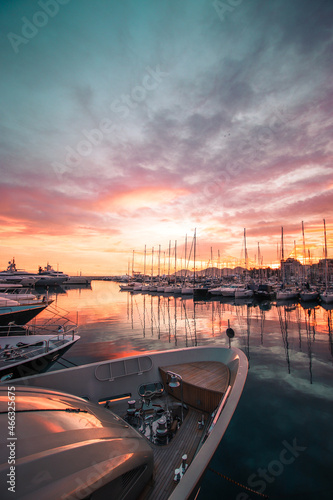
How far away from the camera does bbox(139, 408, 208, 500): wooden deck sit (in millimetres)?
4996

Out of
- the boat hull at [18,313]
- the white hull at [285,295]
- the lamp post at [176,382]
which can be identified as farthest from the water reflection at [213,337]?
the white hull at [285,295]

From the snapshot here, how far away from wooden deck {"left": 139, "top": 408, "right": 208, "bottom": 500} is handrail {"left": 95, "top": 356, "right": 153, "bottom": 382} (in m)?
2.30

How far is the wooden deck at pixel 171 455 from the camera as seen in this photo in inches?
197

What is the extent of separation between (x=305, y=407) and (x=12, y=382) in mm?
11478

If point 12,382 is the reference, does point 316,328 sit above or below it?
below

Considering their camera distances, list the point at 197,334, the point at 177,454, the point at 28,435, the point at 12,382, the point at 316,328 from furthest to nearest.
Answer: the point at 316,328 < the point at 197,334 < the point at 12,382 < the point at 177,454 < the point at 28,435

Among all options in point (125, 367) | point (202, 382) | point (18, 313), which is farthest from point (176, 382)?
point (18, 313)

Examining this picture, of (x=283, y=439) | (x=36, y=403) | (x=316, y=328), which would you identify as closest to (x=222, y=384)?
(x=283, y=439)

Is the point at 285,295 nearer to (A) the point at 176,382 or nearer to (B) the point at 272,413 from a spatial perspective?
(B) the point at 272,413

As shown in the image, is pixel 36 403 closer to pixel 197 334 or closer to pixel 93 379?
pixel 93 379

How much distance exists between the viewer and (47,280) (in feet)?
407

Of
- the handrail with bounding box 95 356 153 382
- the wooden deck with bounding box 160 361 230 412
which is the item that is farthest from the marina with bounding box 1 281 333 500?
the handrail with bounding box 95 356 153 382

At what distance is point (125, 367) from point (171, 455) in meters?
3.36

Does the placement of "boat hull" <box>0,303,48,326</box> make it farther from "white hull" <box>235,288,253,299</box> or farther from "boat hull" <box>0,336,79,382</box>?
"white hull" <box>235,288,253,299</box>
